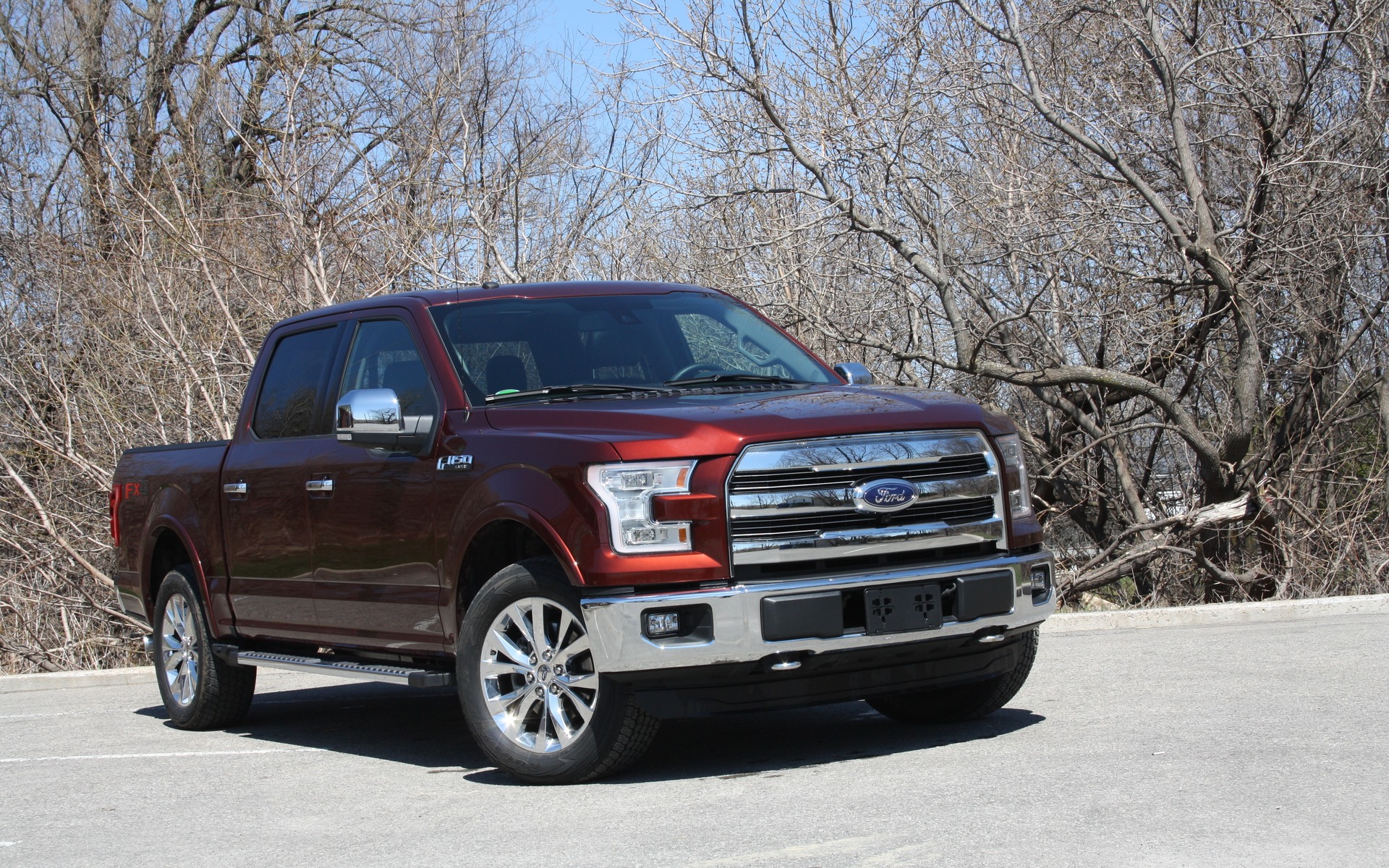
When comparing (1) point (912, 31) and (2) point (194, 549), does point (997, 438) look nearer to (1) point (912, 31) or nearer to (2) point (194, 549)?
(2) point (194, 549)

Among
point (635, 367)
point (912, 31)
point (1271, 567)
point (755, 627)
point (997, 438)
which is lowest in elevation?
point (1271, 567)

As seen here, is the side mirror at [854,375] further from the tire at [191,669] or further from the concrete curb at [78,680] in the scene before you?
the concrete curb at [78,680]

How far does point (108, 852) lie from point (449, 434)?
2.15 metres

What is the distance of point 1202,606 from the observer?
10719 millimetres

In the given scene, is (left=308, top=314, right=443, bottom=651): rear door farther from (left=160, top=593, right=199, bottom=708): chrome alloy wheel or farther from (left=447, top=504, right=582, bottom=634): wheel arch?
(left=160, top=593, right=199, bottom=708): chrome alloy wheel

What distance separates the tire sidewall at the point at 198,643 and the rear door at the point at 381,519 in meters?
1.37

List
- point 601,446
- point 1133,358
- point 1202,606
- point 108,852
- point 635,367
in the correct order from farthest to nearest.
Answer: point 1133,358, point 1202,606, point 635,367, point 601,446, point 108,852

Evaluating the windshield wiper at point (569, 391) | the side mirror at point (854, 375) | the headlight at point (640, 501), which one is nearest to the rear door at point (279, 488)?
the windshield wiper at point (569, 391)

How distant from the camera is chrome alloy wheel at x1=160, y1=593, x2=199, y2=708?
8805mm

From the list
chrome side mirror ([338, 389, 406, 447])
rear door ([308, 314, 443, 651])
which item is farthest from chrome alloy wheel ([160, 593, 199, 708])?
chrome side mirror ([338, 389, 406, 447])

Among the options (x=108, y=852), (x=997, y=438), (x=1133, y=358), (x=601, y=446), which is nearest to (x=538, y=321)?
(x=601, y=446)

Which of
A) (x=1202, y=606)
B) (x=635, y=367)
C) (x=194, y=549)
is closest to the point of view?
(x=635, y=367)

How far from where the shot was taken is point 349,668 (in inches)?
286

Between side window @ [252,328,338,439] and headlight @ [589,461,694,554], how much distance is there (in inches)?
95.8
